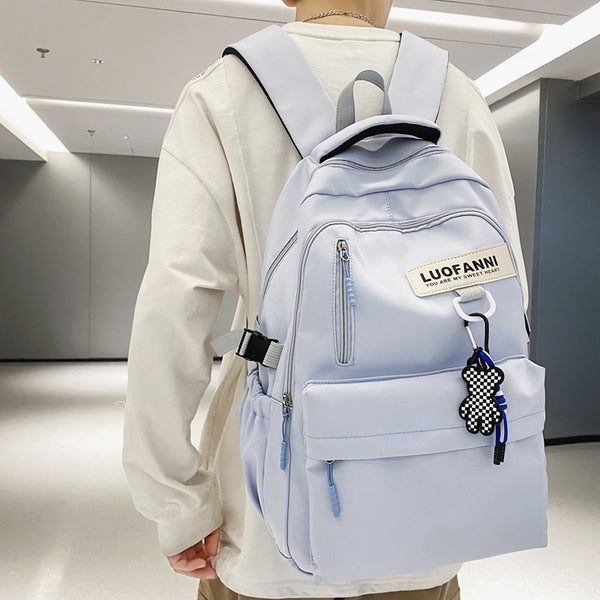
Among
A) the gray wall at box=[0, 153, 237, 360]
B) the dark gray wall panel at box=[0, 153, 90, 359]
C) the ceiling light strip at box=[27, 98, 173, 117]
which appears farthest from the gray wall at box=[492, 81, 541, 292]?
the dark gray wall panel at box=[0, 153, 90, 359]

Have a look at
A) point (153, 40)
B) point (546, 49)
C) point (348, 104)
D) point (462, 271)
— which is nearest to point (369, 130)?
point (348, 104)

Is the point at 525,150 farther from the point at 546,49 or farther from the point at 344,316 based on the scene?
the point at 344,316

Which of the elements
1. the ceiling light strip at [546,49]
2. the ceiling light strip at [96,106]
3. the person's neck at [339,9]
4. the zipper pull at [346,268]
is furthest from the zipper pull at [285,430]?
the ceiling light strip at [96,106]

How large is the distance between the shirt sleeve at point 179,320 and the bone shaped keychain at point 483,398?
304 millimetres

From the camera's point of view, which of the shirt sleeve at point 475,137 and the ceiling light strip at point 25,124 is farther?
the ceiling light strip at point 25,124

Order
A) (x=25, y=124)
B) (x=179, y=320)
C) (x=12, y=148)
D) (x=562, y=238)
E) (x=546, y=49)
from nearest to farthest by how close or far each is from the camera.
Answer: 1. (x=179, y=320)
2. (x=546, y=49)
3. (x=562, y=238)
4. (x=25, y=124)
5. (x=12, y=148)

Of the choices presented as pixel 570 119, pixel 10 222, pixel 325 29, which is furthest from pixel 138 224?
pixel 325 29

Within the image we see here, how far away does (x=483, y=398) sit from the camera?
0.65 metres

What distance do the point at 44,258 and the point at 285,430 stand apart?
8.54m

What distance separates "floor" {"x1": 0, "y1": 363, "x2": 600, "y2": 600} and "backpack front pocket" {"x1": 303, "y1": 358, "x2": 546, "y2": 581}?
6.58ft

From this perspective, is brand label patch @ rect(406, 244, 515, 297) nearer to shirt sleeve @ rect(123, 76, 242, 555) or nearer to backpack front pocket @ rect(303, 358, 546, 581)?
backpack front pocket @ rect(303, 358, 546, 581)

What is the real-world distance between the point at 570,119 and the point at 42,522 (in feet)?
14.0

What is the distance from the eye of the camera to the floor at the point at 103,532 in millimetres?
2475

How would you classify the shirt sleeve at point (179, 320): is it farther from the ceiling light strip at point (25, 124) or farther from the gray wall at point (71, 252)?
the gray wall at point (71, 252)
